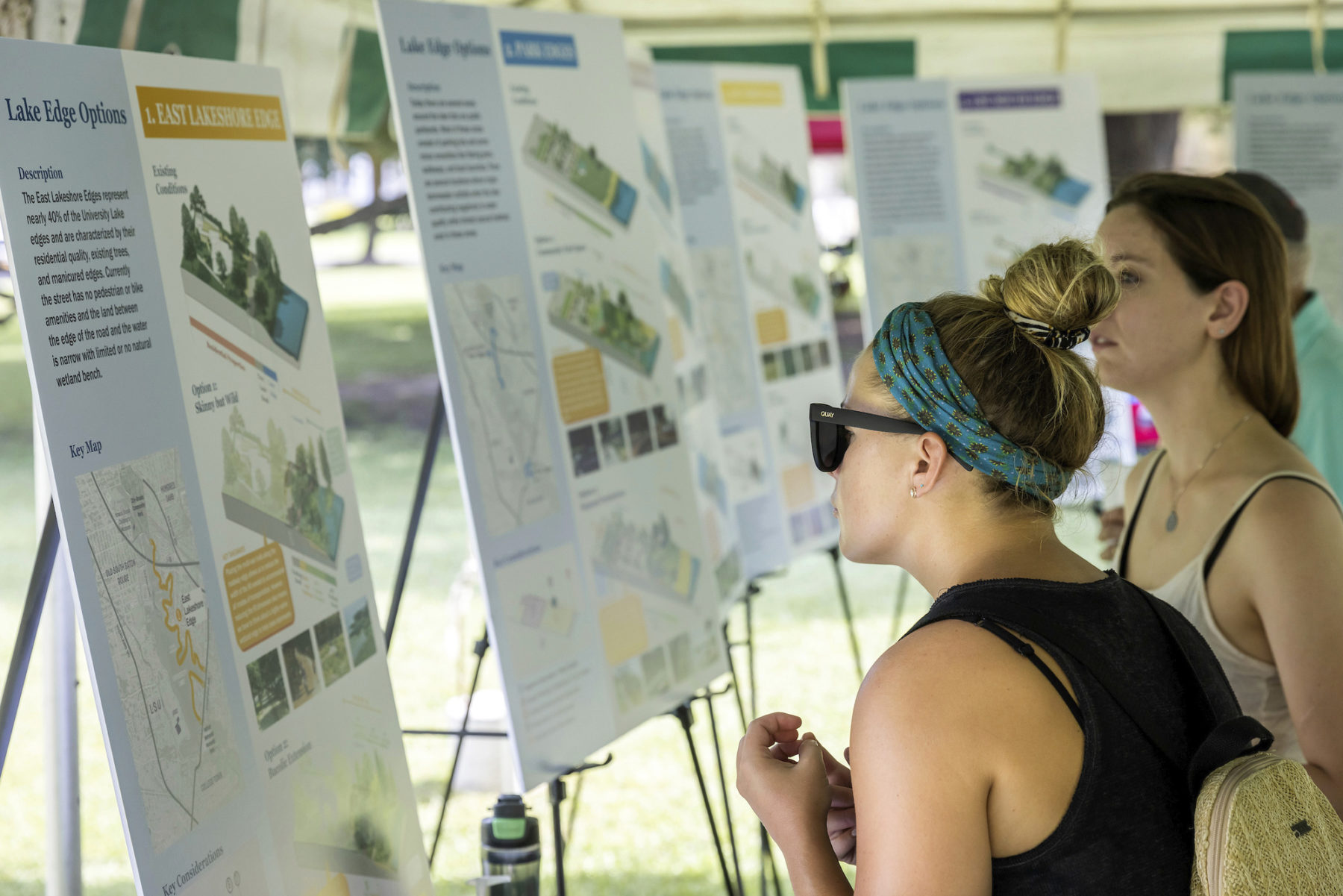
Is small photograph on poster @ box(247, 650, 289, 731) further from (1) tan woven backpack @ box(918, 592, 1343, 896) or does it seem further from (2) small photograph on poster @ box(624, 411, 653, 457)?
(2) small photograph on poster @ box(624, 411, 653, 457)

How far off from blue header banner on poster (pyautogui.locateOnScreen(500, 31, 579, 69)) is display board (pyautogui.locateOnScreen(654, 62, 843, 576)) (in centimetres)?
87

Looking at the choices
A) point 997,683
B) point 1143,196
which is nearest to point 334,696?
point 997,683

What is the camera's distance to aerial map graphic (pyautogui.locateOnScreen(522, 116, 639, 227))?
2322 millimetres

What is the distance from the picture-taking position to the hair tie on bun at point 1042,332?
126cm

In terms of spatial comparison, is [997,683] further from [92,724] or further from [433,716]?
[92,724]

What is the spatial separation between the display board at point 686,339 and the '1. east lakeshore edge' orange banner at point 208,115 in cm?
127

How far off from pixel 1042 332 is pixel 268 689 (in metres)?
1.05

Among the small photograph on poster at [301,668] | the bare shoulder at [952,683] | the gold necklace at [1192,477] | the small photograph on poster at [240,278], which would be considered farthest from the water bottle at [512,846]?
the bare shoulder at [952,683]

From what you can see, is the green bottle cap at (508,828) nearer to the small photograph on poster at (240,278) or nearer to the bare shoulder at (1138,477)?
the small photograph on poster at (240,278)

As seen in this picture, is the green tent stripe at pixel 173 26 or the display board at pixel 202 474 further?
the green tent stripe at pixel 173 26

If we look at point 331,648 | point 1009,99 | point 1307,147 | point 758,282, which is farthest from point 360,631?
point 1307,147

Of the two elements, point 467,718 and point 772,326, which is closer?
point 467,718

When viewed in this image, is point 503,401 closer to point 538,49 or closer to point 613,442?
point 613,442

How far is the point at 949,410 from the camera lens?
47.8 inches
